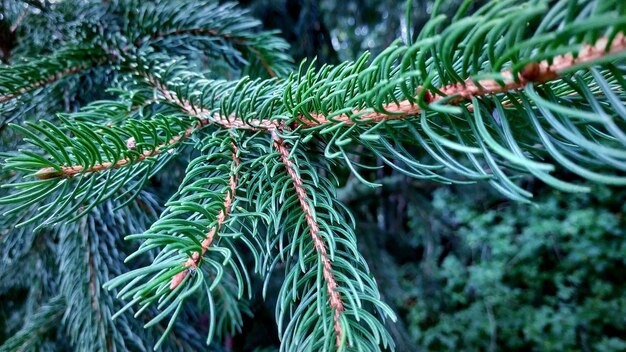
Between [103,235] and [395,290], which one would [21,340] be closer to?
[103,235]

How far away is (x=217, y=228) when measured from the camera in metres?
0.24

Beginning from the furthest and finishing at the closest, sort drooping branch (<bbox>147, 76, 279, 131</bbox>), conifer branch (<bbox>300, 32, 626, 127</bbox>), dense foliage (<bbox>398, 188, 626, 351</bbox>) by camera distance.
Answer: dense foliage (<bbox>398, 188, 626, 351</bbox>) < drooping branch (<bbox>147, 76, 279, 131</bbox>) < conifer branch (<bbox>300, 32, 626, 127</bbox>)

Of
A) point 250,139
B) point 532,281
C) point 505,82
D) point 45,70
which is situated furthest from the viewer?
point 532,281

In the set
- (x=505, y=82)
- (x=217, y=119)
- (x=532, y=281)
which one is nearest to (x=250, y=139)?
(x=217, y=119)

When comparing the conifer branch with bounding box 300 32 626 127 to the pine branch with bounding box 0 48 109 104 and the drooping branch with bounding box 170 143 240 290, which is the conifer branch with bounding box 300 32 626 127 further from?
the pine branch with bounding box 0 48 109 104

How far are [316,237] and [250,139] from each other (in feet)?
0.33

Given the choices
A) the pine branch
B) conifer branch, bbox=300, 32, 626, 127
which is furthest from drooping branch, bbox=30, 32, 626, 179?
the pine branch

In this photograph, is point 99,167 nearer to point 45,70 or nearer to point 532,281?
point 45,70

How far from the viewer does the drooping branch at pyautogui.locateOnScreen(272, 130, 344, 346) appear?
0.79ft

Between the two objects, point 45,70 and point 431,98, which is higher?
point 45,70

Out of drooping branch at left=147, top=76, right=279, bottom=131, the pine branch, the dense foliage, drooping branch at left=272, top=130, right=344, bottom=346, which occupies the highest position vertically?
the pine branch

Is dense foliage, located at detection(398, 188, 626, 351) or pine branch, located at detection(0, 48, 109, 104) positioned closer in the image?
pine branch, located at detection(0, 48, 109, 104)

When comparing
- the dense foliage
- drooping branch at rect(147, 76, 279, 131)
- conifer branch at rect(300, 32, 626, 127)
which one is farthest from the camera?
the dense foliage

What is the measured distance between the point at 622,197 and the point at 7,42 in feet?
7.53
